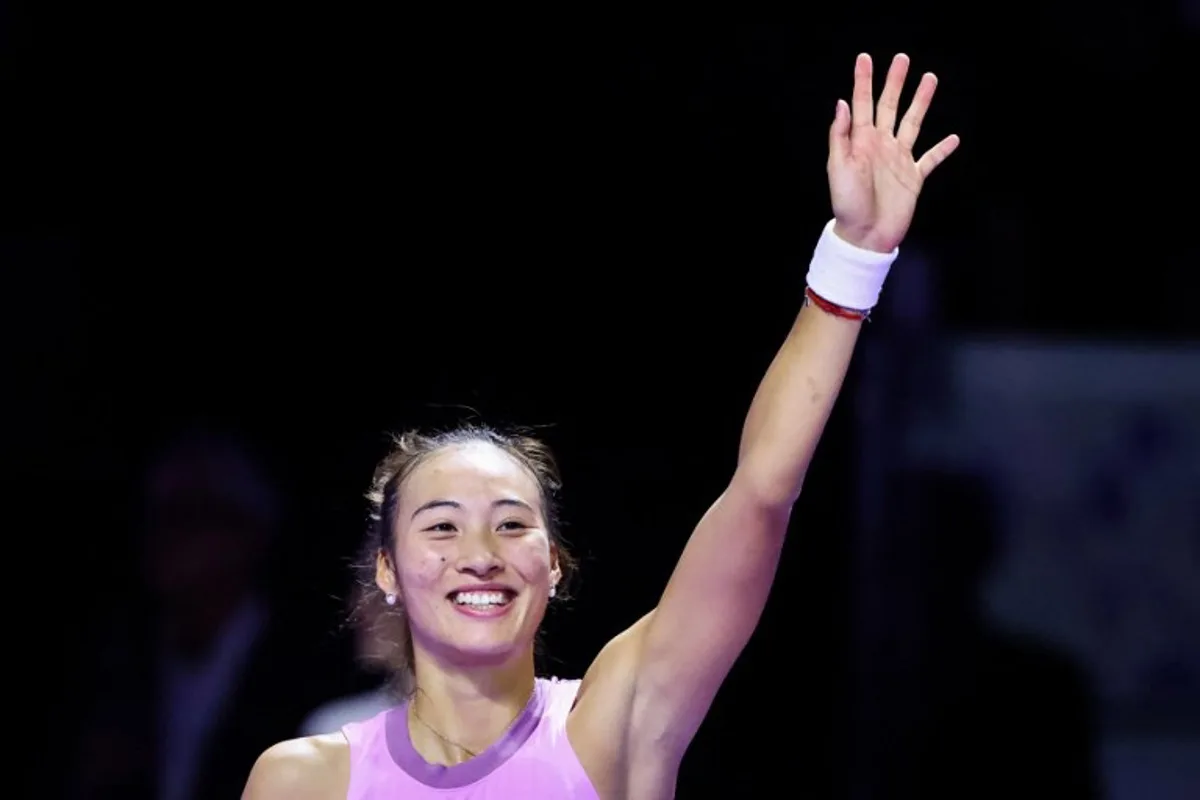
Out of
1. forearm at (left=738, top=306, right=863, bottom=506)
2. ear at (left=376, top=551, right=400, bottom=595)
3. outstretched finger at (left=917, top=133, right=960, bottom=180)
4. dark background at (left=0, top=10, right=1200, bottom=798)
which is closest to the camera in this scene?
forearm at (left=738, top=306, right=863, bottom=506)

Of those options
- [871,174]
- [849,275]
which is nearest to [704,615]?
[849,275]

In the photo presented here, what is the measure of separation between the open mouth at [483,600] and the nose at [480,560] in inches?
0.8

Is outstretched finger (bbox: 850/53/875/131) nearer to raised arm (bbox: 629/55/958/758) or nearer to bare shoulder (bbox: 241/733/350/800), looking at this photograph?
raised arm (bbox: 629/55/958/758)

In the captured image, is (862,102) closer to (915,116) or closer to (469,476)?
(915,116)

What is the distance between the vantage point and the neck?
2.01 metres

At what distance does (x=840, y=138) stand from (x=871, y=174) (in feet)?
0.17

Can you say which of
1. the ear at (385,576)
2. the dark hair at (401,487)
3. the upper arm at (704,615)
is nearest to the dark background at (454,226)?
the dark hair at (401,487)

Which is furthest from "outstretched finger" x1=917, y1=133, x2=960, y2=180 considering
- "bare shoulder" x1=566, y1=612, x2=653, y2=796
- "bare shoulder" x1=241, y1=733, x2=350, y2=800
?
"bare shoulder" x1=241, y1=733, x2=350, y2=800

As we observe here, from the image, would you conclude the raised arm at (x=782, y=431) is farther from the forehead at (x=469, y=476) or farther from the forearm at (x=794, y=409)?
the forehead at (x=469, y=476)

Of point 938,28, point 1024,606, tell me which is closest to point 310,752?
point 1024,606

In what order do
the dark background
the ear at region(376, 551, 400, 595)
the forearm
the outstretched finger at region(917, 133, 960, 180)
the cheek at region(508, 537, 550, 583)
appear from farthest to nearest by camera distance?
the dark background
the ear at region(376, 551, 400, 595)
the cheek at region(508, 537, 550, 583)
the outstretched finger at region(917, 133, 960, 180)
the forearm

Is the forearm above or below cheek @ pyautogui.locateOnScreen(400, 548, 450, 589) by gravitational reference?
above

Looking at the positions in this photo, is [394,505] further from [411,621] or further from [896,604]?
[896,604]

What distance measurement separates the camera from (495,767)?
6.43 feet
